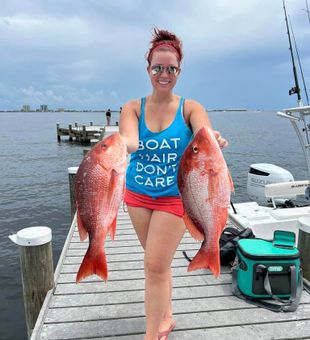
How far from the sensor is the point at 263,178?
31.2 feet

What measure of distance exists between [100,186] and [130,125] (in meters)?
0.63

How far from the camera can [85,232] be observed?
2002 millimetres

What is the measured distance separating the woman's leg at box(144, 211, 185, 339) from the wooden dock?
0.73m

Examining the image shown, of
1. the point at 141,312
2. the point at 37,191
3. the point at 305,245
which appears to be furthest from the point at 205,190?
the point at 37,191

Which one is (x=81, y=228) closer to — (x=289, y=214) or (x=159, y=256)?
(x=159, y=256)

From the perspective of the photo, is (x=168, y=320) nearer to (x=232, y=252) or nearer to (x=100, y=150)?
(x=232, y=252)

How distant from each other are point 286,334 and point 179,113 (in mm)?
2334

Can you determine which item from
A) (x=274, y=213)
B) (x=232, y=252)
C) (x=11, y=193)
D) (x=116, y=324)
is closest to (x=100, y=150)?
(x=116, y=324)

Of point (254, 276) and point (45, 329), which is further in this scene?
point (254, 276)

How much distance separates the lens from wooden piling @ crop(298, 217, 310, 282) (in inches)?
153

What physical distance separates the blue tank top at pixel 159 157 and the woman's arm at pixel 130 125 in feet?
0.16

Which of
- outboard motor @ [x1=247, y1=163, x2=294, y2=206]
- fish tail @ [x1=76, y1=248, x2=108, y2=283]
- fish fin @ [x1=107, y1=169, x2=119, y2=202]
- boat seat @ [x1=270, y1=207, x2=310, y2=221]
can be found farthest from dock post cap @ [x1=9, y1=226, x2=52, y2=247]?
outboard motor @ [x1=247, y1=163, x2=294, y2=206]

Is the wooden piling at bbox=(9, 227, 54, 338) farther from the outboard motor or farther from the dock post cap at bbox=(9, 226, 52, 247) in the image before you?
the outboard motor

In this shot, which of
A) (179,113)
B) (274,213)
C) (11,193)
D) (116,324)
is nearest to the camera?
(179,113)
